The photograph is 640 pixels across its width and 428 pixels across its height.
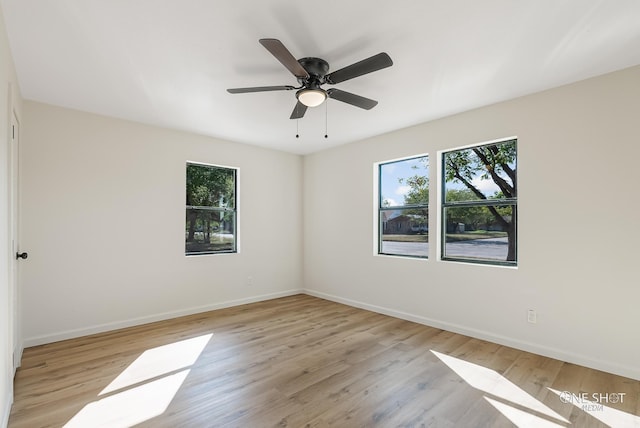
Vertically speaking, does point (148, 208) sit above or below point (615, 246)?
above

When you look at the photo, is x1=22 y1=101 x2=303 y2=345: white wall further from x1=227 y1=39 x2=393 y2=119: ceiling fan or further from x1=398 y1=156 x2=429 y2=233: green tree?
x1=398 y1=156 x2=429 y2=233: green tree

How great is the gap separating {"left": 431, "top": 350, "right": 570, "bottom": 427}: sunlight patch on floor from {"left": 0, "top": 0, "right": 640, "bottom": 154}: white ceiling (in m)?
2.57

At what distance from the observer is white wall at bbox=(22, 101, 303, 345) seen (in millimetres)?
3383

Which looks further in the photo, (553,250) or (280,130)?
(280,130)

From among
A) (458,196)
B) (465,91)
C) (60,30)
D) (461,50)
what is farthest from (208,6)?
(458,196)

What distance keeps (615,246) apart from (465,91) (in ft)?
6.17

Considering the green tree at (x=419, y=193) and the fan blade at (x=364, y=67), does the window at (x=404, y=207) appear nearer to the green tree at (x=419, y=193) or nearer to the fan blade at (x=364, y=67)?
the green tree at (x=419, y=193)

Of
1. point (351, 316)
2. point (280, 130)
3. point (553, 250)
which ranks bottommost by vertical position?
point (351, 316)

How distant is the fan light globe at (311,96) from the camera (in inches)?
97.4

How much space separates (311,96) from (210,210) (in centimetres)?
289

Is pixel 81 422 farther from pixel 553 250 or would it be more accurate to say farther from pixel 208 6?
pixel 553 250

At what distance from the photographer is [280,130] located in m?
4.35

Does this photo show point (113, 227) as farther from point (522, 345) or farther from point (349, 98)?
point (522, 345)

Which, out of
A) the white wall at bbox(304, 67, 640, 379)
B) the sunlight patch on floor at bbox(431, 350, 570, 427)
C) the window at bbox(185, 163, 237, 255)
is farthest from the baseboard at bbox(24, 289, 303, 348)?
the sunlight patch on floor at bbox(431, 350, 570, 427)
